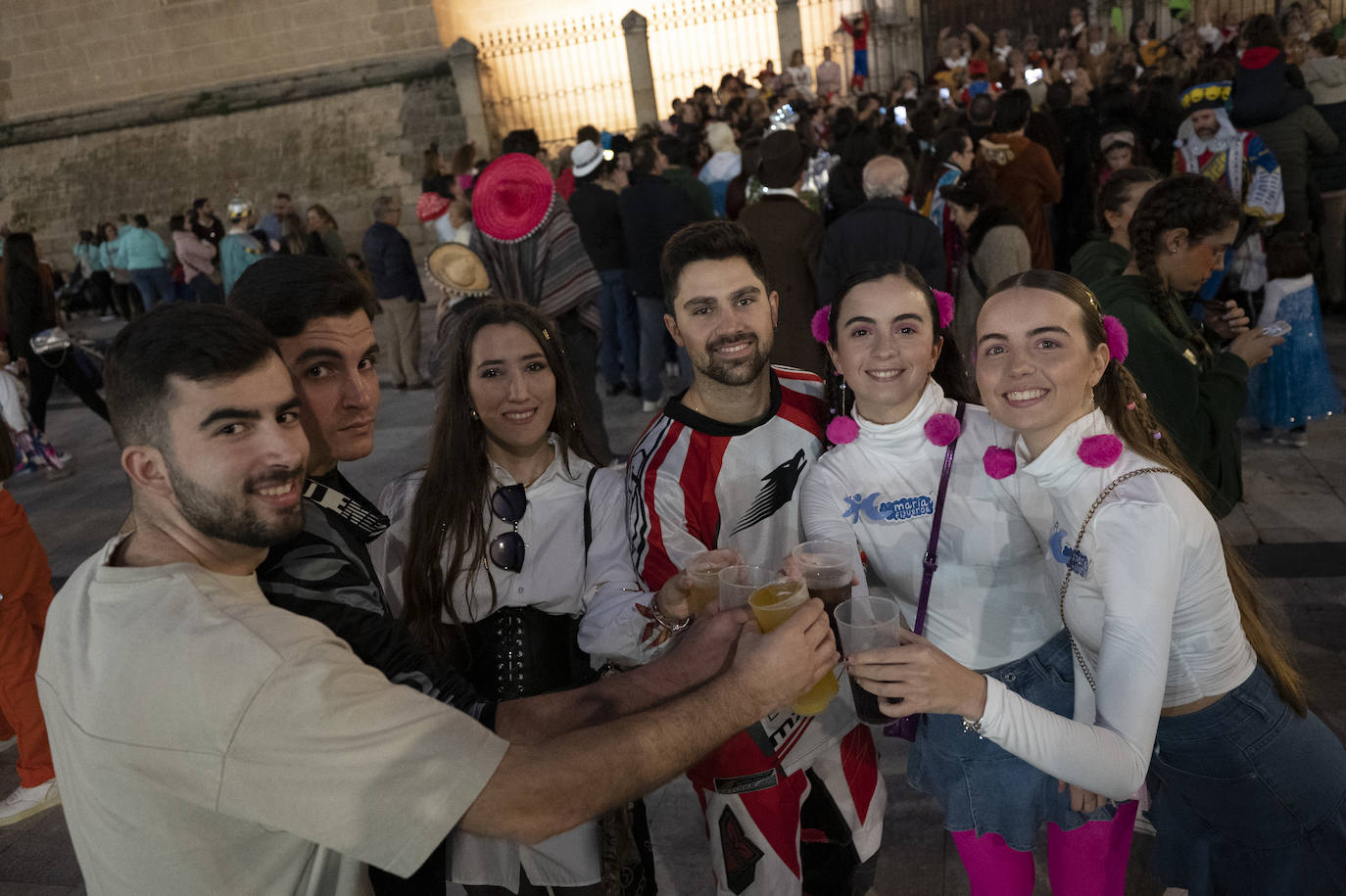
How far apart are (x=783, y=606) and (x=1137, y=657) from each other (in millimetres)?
664

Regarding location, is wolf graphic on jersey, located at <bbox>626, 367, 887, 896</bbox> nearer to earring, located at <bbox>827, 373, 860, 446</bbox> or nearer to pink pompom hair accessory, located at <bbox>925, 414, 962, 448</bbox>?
earring, located at <bbox>827, 373, 860, 446</bbox>

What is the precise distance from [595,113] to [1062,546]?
18.3 meters

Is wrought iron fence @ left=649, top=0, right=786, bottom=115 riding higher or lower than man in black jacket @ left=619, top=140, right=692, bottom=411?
higher

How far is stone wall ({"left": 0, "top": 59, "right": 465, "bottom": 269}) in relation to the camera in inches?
704

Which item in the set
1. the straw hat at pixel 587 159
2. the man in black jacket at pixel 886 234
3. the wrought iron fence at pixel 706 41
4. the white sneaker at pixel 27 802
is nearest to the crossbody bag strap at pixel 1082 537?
the man in black jacket at pixel 886 234

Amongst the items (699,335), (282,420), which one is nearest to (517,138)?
(699,335)

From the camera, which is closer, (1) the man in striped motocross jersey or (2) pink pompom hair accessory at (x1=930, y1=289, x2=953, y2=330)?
(1) the man in striped motocross jersey

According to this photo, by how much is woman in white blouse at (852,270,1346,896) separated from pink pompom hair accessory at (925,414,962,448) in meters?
0.15

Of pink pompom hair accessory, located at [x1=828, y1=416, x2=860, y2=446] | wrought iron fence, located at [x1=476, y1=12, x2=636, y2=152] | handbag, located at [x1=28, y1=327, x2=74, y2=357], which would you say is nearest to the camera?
pink pompom hair accessory, located at [x1=828, y1=416, x2=860, y2=446]

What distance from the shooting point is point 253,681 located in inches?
49.9

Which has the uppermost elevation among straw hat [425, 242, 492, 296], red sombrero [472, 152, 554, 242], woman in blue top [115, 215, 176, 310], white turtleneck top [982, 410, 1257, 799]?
woman in blue top [115, 215, 176, 310]

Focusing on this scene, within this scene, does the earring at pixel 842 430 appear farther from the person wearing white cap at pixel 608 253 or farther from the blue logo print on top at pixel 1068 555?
the person wearing white cap at pixel 608 253

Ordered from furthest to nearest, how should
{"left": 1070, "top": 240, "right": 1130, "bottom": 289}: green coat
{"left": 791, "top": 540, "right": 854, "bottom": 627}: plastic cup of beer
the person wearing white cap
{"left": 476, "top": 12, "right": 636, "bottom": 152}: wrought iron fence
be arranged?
{"left": 476, "top": 12, "right": 636, "bottom": 152}: wrought iron fence < the person wearing white cap < {"left": 1070, "top": 240, "right": 1130, "bottom": 289}: green coat < {"left": 791, "top": 540, "right": 854, "bottom": 627}: plastic cup of beer

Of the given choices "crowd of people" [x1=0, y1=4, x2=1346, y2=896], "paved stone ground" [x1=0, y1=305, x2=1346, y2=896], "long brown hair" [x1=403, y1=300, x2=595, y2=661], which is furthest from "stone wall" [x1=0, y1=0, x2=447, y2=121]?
"long brown hair" [x1=403, y1=300, x2=595, y2=661]
